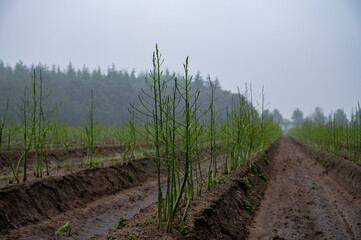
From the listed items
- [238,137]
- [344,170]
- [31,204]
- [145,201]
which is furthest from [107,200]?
[344,170]

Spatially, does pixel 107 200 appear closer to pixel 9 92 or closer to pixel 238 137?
pixel 238 137

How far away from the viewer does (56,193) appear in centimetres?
588

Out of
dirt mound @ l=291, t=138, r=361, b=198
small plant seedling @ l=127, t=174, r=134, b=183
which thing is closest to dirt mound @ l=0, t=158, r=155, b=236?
small plant seedling @ l=127, t=174, r=134, b=183

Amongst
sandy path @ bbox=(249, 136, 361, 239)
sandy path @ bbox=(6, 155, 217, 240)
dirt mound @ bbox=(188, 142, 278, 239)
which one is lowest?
sandy path @ bbox=(249, 136, 361, 239)

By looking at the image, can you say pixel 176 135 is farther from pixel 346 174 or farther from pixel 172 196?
pixel 346 174

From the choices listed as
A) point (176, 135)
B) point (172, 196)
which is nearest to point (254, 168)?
point (176, 135)

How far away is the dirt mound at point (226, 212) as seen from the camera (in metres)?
3.77

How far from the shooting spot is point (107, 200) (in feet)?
21.7

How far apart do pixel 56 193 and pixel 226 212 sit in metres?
3.63

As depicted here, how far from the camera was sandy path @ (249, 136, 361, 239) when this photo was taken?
A: 4559mm

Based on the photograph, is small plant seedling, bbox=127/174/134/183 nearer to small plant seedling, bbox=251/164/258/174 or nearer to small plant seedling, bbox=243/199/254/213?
small plant seedling, bbox=251/164/258/174

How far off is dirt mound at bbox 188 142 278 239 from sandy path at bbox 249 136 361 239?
21 cm

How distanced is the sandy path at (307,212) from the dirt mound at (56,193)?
2.59 m

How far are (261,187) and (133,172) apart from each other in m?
3.96
